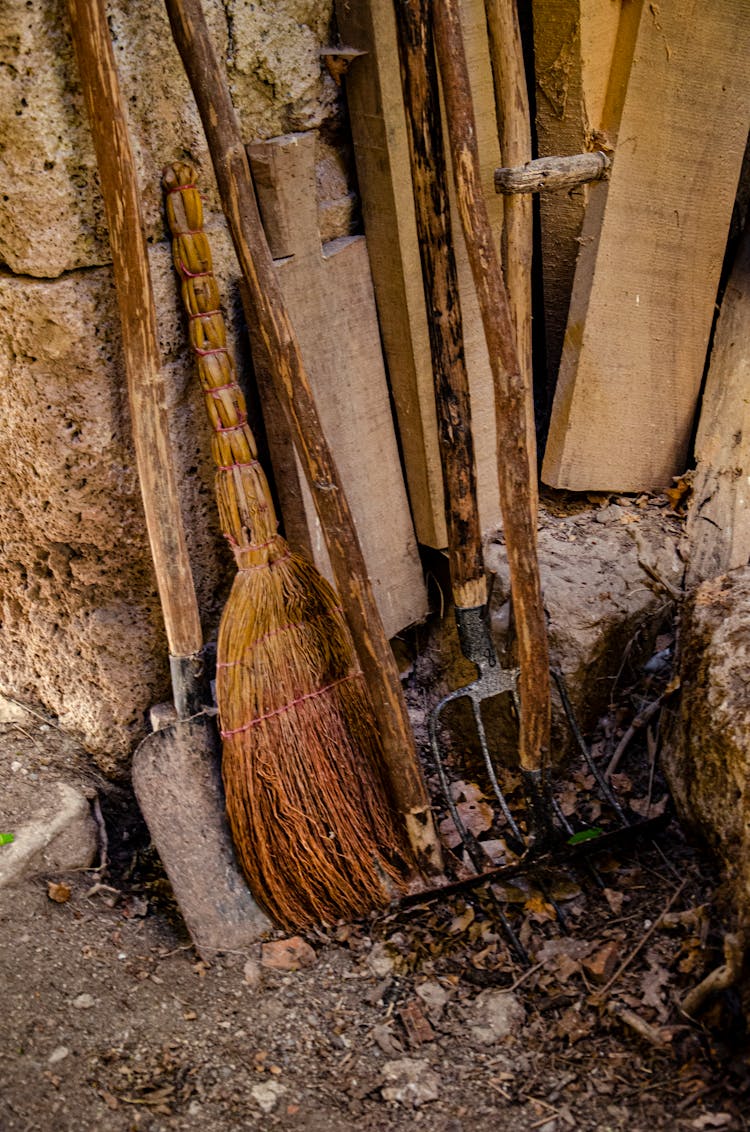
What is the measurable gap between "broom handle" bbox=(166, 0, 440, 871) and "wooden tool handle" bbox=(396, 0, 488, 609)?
280 mm

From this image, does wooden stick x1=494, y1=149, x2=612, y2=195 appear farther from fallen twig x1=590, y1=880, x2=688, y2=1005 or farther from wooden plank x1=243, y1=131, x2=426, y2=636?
fallen twig x1=590, y1=880, x2=688, y2=1005

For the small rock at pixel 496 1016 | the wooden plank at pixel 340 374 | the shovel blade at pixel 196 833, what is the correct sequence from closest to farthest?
the small rock at pixel 496 1016
the wooden plank at pixel 340 374
the shovel blade at pixel 196 833

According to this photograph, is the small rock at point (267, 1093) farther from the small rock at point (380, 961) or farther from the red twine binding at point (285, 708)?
the red twine binding at point (285, 708)

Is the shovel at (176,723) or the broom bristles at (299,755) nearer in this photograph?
the shovel at (176,723)

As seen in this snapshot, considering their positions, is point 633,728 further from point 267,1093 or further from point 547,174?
point 547,174

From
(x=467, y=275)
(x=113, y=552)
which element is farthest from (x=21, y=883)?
(x=467, y=275)

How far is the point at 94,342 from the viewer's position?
2.15 metres

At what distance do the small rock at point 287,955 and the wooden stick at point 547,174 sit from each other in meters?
1.65

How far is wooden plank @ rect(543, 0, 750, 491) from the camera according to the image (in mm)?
2562

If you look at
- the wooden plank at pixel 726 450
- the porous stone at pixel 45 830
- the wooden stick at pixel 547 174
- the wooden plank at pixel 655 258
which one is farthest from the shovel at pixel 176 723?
the wooden plank at pixel 726 450

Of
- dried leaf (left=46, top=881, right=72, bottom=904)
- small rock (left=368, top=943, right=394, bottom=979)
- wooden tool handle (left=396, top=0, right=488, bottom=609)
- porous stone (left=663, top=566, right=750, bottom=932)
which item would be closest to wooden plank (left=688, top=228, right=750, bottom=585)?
porous stone (left=663, top=566, right=750, bottom=932)

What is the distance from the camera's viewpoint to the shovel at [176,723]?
6.79 ft

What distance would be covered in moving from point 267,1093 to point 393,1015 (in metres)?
0.30

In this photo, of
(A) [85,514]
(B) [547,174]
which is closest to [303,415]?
(A) [85,514]
